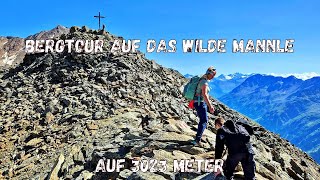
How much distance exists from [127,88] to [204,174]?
67.2ft

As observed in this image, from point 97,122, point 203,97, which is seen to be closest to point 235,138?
point 203,97

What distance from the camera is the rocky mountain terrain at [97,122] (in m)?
17.7

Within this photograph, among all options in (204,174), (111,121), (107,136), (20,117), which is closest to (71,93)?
(20,117)

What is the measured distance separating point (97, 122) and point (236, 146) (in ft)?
50.4

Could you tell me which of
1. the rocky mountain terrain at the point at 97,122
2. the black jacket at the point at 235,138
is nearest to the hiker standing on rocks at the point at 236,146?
the black jacket at the point at 235,138

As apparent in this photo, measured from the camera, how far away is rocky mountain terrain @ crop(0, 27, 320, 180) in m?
17.7

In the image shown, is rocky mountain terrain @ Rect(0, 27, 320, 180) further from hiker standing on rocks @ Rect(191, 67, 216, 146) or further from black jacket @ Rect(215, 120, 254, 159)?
black jacket @ Rect(215, 120, 254, 159)

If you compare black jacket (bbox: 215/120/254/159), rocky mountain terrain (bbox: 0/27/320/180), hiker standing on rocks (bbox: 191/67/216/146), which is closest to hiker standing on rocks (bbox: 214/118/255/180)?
black jacket (bbox: 215/120/254/159)

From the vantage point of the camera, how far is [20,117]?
3019 cm

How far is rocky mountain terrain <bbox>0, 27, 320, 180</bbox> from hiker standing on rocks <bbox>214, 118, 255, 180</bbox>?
1299 millimetres

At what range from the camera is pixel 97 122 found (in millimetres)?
26453

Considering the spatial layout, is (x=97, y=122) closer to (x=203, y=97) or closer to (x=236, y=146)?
(x=203, y=97)

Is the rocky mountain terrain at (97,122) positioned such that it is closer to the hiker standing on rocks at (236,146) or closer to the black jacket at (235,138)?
the hiker standing on rocks at (236,146)

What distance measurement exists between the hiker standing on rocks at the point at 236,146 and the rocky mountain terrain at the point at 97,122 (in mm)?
1299
